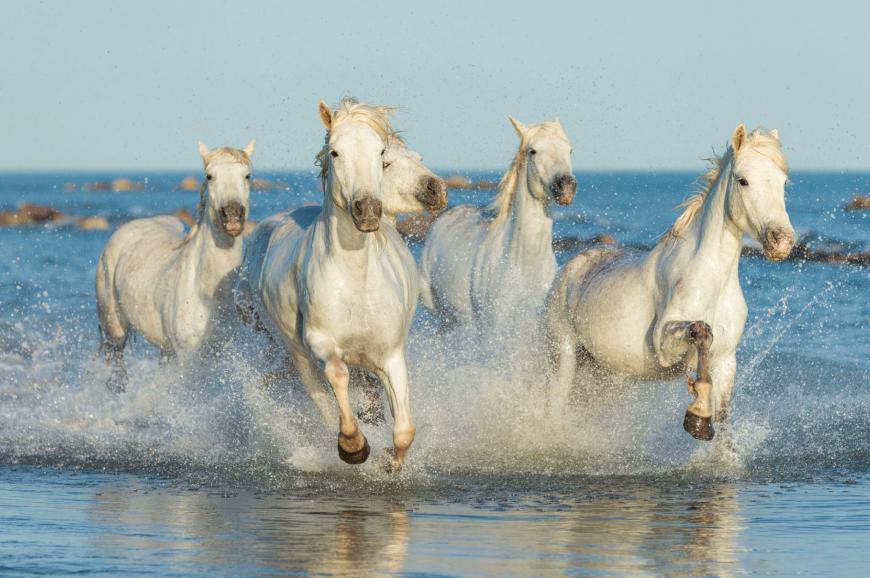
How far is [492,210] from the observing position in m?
10.9

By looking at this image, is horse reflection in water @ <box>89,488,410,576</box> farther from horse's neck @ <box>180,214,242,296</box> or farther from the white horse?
horse's neck @ <box>180,214,242,296</box>

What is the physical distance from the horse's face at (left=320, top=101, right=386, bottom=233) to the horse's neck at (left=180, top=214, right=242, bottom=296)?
2.36m

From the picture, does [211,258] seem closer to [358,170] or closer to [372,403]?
[372,403]

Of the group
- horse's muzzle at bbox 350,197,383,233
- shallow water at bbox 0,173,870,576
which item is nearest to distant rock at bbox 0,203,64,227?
shallow water at bbox 0,173,870,576

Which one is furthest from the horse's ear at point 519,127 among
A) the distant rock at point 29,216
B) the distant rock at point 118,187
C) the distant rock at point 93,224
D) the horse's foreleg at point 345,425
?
the distant rock at point 118,187

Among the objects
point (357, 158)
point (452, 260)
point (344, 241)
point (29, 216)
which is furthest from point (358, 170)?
point (29, 216)

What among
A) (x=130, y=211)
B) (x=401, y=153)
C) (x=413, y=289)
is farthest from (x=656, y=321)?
(x=130, y=211)

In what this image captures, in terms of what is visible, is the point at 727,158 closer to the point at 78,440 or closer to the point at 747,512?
the point at 747,512

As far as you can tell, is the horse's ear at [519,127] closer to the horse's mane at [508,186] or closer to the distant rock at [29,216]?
the horse's mane at [508,186]

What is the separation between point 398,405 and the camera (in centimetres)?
755

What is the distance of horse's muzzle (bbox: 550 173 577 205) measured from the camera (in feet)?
30.6


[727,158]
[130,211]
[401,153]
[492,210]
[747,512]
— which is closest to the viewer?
[747,512]

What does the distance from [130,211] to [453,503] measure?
52.2 meters

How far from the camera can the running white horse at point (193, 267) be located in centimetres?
909
